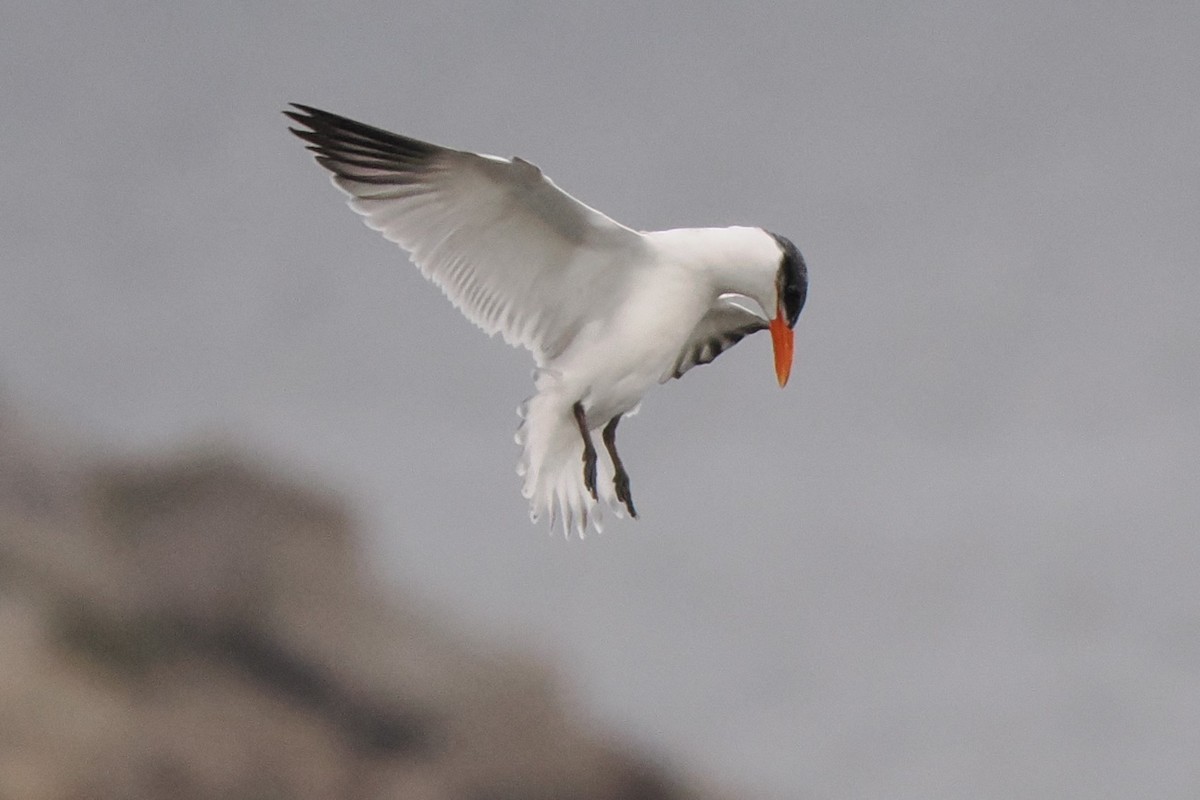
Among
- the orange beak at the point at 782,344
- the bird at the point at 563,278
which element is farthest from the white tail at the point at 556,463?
the orange beak at the point at 782,344

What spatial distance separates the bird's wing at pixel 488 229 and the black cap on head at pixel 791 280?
0.20m

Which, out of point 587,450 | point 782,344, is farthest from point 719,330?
point 587,450

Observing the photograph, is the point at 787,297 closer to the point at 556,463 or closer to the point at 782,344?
the point at 782,344

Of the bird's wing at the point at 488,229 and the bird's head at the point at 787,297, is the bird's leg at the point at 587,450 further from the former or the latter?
the bird's head at the point at 787,297

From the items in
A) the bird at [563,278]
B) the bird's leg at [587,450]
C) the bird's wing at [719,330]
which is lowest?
the bird's leg at [587,450]

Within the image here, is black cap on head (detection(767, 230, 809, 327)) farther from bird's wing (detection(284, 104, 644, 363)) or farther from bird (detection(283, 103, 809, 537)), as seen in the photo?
bird's wing (detection(284, 104, 644, 363))

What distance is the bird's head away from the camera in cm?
216

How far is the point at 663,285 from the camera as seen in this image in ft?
7.06

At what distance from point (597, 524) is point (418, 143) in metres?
0.67

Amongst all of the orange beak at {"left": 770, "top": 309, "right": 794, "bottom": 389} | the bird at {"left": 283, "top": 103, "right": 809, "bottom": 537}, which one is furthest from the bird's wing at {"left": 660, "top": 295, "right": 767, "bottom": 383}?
the orange beak at {"left": 770, "top": 309, "right": 794, "bottom": 389}

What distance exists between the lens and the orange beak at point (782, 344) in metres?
2.17

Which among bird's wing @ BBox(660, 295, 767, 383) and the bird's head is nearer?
the bird's head

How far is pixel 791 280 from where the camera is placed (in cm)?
217

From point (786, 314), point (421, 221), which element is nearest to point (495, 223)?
point (421, 221)
